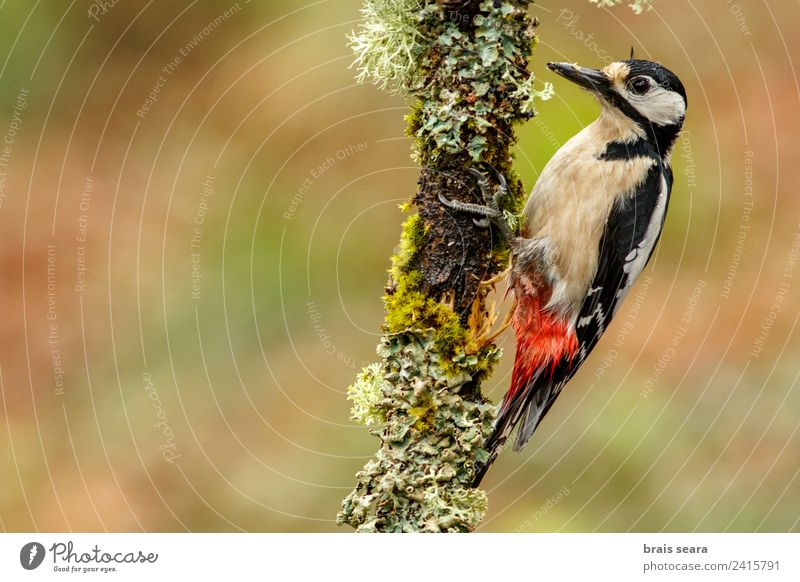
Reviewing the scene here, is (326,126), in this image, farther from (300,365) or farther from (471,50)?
(471,50)

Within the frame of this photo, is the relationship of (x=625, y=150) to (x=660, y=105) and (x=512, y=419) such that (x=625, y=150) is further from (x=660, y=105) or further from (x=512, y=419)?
(x=512, y=419)

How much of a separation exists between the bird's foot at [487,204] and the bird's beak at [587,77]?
1.48 ft

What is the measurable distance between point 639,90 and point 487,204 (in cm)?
69

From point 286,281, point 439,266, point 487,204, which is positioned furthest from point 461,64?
point 286,281

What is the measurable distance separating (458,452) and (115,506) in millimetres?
2219

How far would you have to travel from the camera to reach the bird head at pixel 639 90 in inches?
97.1

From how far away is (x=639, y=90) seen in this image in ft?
8.16

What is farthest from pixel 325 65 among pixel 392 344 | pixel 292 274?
pixel 392 344

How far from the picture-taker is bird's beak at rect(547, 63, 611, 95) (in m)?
2.43

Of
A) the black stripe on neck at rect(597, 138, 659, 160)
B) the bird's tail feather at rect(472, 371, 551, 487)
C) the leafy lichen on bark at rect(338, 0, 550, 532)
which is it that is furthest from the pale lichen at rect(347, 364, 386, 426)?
the black stripe on neck at rect(597, 138, 659, 160)

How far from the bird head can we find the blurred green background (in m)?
0.87

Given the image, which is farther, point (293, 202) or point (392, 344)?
point (293, 202)

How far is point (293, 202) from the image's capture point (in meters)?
3.77

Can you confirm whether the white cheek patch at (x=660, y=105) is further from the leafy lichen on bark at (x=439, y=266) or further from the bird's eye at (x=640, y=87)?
the leafy lichen on bark at (x=439, y=266)
